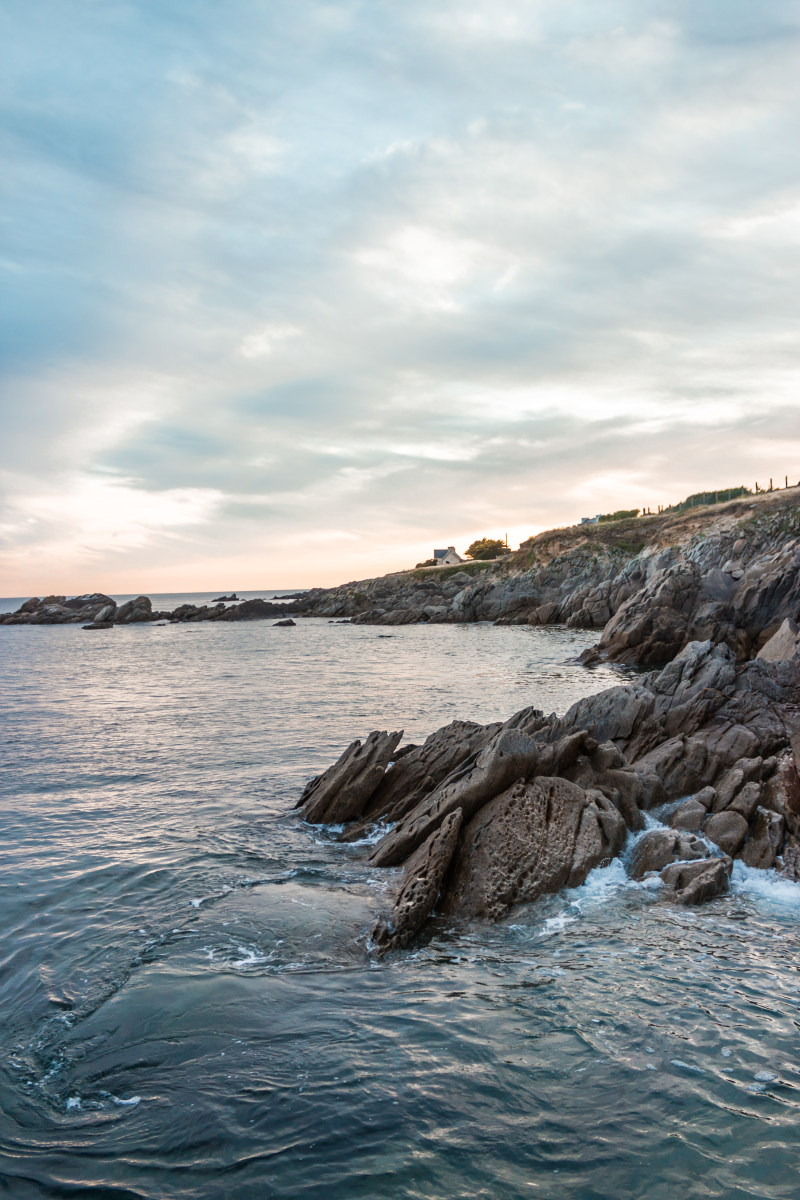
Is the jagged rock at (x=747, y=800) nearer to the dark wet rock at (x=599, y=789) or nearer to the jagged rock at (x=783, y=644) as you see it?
the dark wet rock at (x=599, y=789)

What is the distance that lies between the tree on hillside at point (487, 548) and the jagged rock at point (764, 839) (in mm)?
142555

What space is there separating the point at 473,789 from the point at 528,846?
1.71 metres

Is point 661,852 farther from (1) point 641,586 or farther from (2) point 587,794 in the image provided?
(1) point 641,586

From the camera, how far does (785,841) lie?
45.4 feet

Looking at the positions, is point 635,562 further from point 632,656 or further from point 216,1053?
point 216,1053

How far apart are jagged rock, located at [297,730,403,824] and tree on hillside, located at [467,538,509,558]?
139312 millimetres

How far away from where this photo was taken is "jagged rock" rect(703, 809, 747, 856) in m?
13.9

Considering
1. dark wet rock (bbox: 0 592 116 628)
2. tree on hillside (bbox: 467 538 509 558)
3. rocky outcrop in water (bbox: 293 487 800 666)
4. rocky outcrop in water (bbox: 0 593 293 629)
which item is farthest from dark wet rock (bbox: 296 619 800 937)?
tree on hillside (bbox: 467 538 509 558)

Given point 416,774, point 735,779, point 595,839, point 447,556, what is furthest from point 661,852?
point 447,556

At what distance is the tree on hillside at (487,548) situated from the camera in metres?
159

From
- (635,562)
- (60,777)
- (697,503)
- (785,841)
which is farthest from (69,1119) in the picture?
(697,503)

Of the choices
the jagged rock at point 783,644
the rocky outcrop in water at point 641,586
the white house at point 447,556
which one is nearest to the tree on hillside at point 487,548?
the white house at point 447,556

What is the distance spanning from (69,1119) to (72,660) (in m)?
65.2

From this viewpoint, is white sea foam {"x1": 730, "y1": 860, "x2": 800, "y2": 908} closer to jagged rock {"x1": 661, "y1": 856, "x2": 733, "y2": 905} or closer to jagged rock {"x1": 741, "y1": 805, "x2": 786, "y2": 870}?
jagged rock {"x1": 741, "y1": 805, "x2": 786, "y2": 870}
